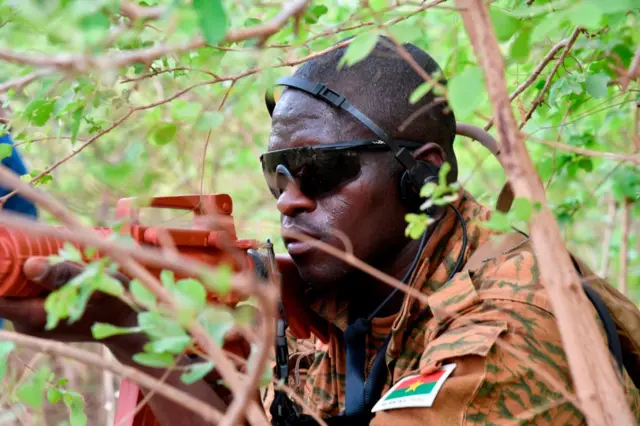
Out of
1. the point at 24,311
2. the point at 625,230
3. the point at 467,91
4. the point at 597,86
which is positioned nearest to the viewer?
the point at 467,91

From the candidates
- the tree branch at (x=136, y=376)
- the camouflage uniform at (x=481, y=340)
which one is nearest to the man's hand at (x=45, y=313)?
the tree branch at (x=136, y=376)

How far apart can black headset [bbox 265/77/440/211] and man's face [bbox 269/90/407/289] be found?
0.03 m

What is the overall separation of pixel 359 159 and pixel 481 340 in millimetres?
757

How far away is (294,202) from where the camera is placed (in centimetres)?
231

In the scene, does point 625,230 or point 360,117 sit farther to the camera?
point 625,230

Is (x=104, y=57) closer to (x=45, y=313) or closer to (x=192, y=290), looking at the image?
(x=192, y=290)

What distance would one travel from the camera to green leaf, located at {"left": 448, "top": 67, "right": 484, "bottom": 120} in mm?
1231

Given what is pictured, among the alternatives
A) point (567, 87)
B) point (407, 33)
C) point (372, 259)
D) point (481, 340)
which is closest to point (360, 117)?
point (372, 259)

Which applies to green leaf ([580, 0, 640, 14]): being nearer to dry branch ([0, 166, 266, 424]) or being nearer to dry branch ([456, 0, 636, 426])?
dry branch ([456, 0, 636, 426])

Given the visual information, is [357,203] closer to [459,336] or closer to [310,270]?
[310,270]

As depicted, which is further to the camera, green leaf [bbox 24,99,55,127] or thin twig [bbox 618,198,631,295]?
thin twig [bbox 618,198,631,295]

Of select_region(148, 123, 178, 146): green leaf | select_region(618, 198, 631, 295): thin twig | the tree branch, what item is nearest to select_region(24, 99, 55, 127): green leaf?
select_region(148, 123, 178, 146): green leaf

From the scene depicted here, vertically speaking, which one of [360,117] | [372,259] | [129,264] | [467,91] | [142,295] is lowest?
[372,259]

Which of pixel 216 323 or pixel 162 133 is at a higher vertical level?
pixel 162 133
